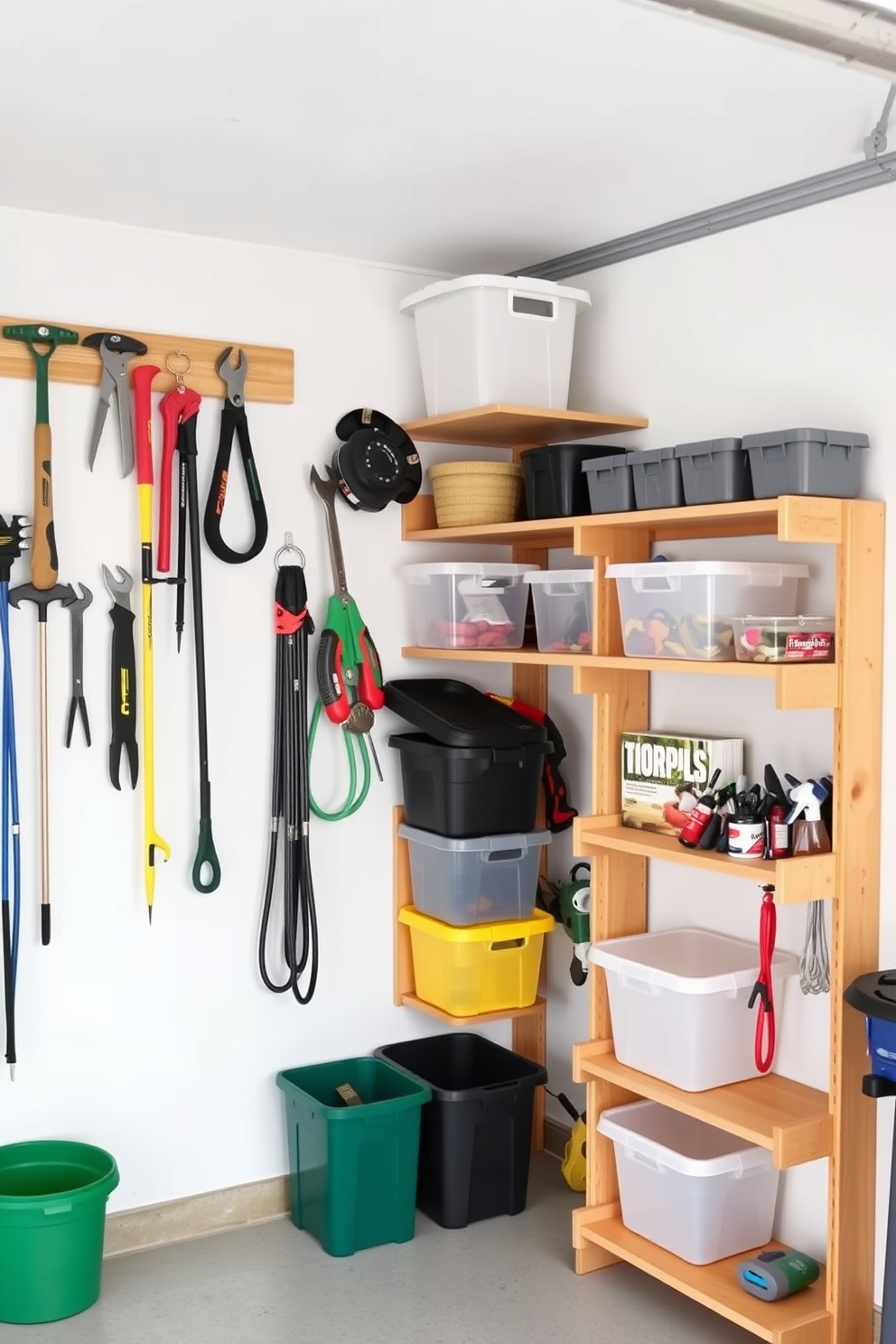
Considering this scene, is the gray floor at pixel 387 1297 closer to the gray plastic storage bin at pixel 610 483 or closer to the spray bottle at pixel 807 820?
the spray bottle at pixel 807 820

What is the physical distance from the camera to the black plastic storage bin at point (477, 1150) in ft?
11.8

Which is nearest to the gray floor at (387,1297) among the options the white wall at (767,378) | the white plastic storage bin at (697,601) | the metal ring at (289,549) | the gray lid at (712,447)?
the white wall at (767,378)

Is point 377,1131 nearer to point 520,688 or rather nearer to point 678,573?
point 520,688

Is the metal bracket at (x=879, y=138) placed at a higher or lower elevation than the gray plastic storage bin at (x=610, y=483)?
higher

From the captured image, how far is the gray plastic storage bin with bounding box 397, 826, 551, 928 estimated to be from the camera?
3.69 metres

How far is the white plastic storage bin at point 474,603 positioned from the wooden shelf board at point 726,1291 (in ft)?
5.06

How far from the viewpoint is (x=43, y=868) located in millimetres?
3336

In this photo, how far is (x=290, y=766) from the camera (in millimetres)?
3682

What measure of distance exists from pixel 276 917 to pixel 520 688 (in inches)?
40.3

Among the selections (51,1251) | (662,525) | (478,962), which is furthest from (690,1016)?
(51,1251)

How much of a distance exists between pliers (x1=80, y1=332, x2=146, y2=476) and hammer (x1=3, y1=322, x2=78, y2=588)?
→ 9 centimetres

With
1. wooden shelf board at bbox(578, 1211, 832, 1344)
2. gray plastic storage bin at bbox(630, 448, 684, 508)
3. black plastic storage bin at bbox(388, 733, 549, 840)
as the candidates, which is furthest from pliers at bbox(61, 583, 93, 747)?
wooden shelf board at bbox(578, 1211, 832, 1344)

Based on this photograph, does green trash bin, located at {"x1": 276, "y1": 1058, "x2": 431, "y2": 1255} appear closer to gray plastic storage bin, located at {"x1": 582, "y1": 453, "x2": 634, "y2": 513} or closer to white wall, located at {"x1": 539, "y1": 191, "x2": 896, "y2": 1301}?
white wall, located at {"x1": 539, "y1": 191, "x2": 896, "y2": 1301}

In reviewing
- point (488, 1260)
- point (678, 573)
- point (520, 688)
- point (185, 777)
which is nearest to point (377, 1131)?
point (488, 1260)
